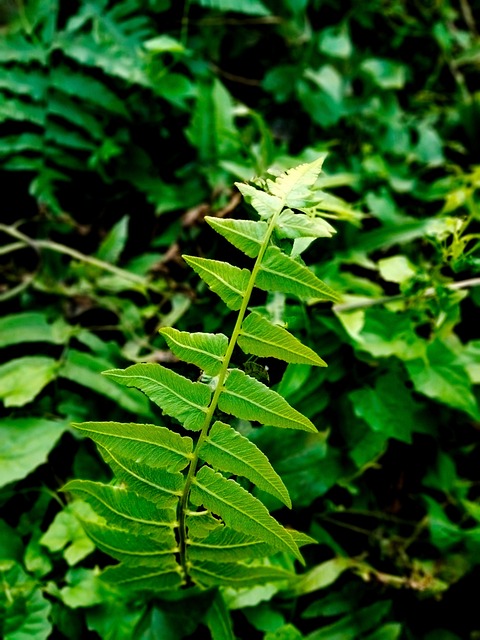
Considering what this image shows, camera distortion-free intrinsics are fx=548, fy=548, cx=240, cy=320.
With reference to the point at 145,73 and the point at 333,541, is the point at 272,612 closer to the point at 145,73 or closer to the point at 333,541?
the point at 333,541

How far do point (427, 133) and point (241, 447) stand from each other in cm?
149

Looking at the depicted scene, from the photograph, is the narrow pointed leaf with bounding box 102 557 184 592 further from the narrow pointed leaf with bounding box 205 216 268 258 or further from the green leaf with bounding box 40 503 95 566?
the narrow pointed leaf with bounding box 205 216 268 258

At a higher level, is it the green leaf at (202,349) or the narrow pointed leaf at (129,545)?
the green leaf at (202,349)

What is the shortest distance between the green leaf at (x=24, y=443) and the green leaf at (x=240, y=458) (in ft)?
1.65

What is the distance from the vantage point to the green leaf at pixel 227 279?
71cm

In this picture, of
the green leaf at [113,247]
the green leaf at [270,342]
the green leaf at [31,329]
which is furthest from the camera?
the green leaf at [113,247]

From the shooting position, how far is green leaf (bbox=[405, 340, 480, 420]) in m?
1.12

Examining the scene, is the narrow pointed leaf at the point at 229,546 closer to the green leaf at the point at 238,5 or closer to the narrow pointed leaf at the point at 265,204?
the narrow pointed leaf at the point at 265,204

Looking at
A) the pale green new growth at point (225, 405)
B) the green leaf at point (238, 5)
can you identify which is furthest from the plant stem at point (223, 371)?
the green leaf at point (238, 5)

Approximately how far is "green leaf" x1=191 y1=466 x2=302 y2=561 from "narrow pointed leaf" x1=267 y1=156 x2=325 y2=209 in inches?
15.3

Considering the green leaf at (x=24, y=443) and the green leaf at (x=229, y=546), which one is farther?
the green leaf at (x=24, y=443)

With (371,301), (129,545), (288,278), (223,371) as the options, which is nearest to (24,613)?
(129,545)

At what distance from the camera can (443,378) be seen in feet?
3.76

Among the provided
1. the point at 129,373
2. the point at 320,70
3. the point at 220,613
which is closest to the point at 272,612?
the point at 220,613
